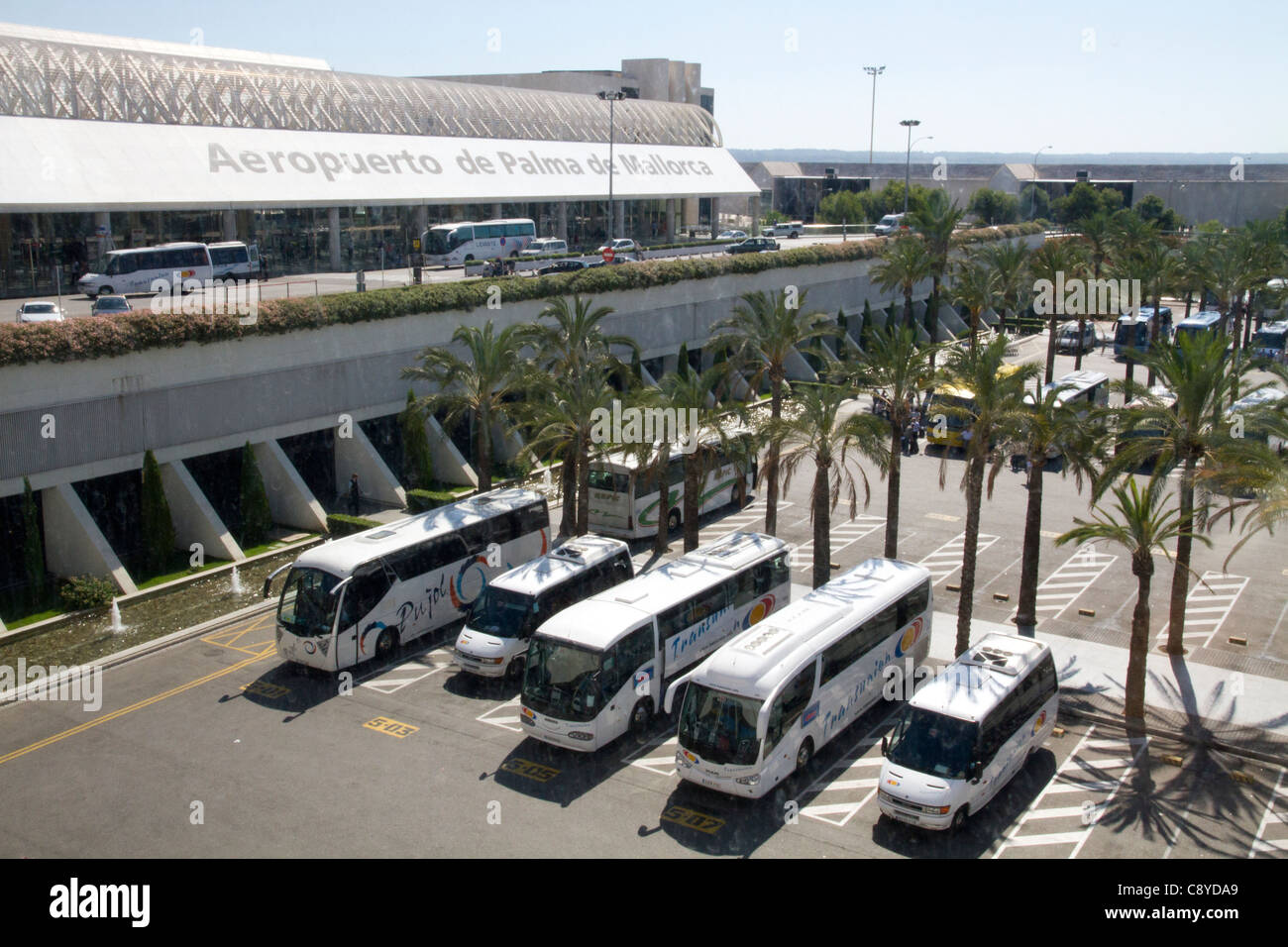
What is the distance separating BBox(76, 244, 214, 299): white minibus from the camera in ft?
144

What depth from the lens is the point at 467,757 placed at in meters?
20.6

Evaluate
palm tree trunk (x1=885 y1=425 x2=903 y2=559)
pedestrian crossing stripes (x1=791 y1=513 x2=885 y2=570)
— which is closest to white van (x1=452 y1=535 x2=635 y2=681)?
palm tree trunk (x1=885 y1=425 x2=903 y2=559)

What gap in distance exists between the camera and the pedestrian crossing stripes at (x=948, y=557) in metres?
30.5

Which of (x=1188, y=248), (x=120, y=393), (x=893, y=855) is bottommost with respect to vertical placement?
(x=893, y=855)

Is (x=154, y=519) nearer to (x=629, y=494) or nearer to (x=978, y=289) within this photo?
(x=629, y=494)

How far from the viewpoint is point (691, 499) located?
3036 cm

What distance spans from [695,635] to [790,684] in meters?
4.47

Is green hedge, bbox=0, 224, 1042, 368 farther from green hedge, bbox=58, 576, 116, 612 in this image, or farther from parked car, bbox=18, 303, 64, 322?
green hedge, bbox=58, 576, 116, 612

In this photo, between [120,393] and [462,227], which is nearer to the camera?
[120,393]

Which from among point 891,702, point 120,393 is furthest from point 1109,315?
point 120,393

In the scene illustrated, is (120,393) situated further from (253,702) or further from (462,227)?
(462,227)

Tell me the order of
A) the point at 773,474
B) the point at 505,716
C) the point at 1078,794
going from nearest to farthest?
the point at 1078,794 < the point at 505,716 < the point at 773,474

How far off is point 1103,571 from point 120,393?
28446mm

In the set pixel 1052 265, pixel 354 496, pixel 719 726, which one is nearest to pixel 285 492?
pixel 354 496
